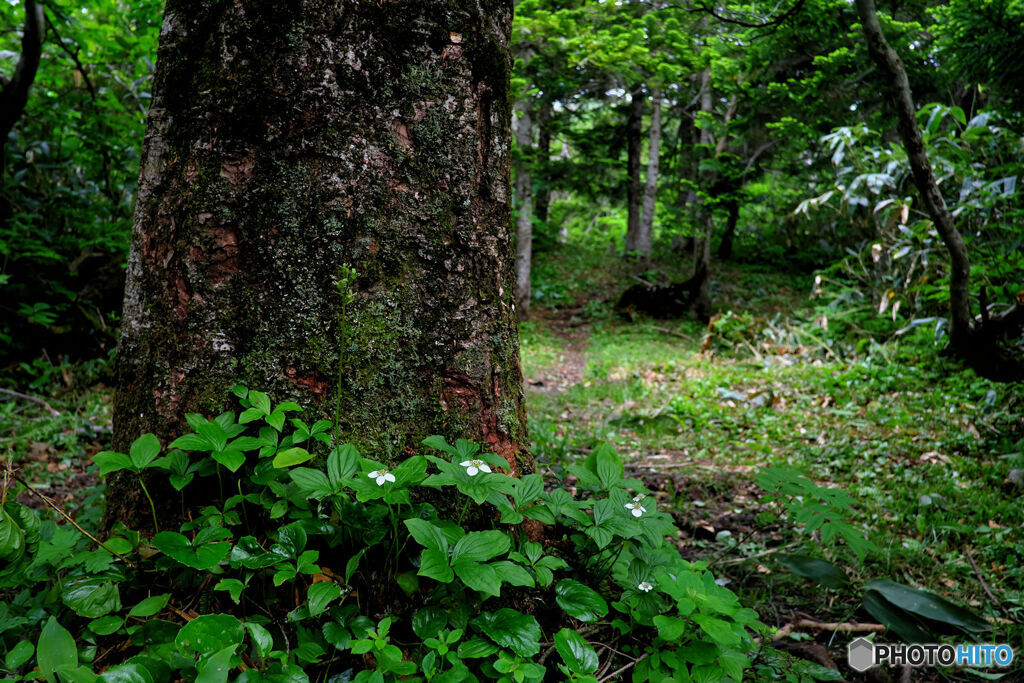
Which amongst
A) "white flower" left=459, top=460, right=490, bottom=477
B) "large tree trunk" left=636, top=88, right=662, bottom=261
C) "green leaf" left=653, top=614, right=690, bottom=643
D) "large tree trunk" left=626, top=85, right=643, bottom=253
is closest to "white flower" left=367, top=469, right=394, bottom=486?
"white flower" left=459, top=460, right=490, bottom=477

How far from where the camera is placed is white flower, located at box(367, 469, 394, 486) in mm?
1180

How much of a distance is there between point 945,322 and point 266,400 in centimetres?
578

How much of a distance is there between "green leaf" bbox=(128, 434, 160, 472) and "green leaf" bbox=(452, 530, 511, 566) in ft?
2.44

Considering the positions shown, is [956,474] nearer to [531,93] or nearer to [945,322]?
[945,322]

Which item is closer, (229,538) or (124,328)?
(229,538)

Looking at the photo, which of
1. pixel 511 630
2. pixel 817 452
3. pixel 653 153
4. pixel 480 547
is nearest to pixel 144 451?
pixel 480 547

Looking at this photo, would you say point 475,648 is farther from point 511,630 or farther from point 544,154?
point 544,154

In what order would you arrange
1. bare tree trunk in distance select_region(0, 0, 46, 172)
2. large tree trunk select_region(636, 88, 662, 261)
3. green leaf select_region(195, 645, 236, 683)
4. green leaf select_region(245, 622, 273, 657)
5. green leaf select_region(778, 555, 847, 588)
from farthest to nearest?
1. large tree trunk select_region(636, 88, 662, 261)
2. bare tree trunk in distance select_region(0, 0, 46, 172)
3. green leaf select_region(778, 555, 847, 588)
4. green leaf select_region(245, 622, 273, 657)
5. green leaf select_region(195, 645, 236, 683)

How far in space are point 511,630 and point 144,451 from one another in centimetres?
95

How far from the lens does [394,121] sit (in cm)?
149

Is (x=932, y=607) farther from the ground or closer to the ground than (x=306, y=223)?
closer to the ground

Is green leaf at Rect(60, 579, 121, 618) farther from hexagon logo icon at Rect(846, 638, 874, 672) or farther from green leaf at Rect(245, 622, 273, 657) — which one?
hexagon logo icon at Rect(846, 638, 874, 672)

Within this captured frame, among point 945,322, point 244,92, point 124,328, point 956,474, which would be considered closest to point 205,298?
point 124,328

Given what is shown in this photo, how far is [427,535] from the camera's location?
1.17 meters
